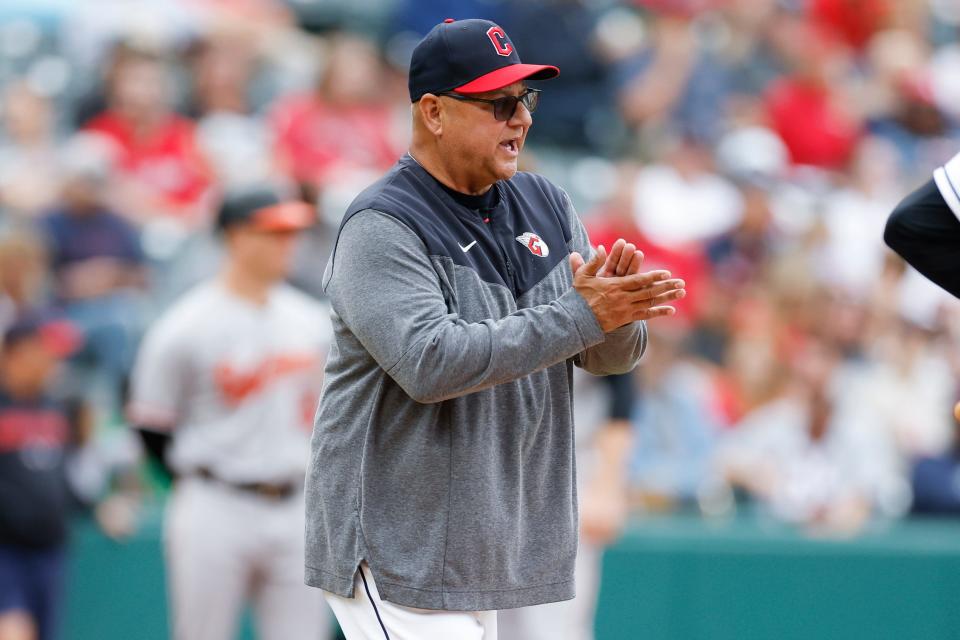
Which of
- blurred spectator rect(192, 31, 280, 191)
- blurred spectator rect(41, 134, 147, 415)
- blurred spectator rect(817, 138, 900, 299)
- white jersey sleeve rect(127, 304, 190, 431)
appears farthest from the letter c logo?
blurred spectator rect(817, 138, 900, 299)

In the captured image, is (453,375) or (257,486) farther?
(257,486)

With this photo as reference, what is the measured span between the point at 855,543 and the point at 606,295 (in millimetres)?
4143

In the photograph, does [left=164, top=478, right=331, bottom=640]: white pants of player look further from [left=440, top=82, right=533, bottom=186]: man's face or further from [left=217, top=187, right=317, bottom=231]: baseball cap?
[left=440, top=82, right=533, bottom=186]: man's face

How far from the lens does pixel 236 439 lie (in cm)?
554

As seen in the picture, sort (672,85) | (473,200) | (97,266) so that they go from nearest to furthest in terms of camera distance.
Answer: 1. (473,200)
2. (97,266)
3. (672,85)

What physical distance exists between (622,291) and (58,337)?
4.09 metres

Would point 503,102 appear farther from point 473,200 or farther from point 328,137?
point 328,137

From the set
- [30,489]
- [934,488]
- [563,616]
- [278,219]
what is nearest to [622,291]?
[563,616]

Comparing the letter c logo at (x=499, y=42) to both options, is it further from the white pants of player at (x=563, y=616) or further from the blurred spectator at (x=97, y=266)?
the blurred spectator at (x=97, y=266)

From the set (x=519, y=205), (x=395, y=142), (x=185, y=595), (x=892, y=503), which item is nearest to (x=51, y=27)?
(x=395, y=142)

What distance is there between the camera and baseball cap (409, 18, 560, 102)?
3125mm

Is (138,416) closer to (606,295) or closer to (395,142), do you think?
(606,295)

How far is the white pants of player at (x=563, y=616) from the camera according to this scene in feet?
17.3

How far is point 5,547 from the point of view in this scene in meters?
6.04
